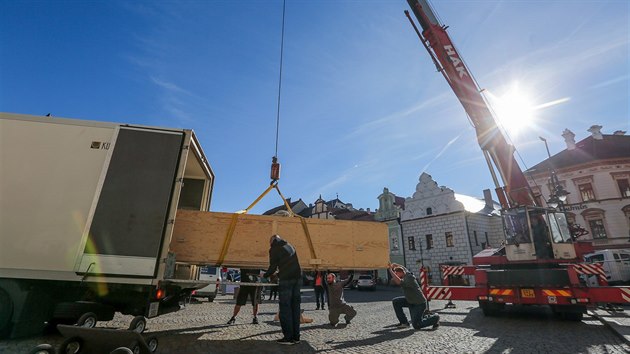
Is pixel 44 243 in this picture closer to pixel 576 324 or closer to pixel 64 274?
pixel 64 274

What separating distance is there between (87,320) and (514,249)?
34.1 feet

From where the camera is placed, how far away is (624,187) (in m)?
25.6

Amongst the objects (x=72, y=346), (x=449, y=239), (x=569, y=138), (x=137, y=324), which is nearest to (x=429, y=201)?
(x=449, y=239)

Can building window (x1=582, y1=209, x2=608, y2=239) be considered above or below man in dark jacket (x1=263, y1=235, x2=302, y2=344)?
above

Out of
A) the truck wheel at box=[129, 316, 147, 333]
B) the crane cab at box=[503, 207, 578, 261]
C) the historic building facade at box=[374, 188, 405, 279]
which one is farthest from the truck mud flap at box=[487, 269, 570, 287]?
the historic building facade at box=[374, 188, 405, 279]

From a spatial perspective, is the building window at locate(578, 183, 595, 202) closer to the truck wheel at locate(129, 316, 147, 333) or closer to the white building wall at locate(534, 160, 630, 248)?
the white building wall at locate(534, 160, 630, 248)

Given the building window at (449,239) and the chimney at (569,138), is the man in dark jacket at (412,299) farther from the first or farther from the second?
the chimney at (569,138)

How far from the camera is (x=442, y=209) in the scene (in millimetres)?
30406

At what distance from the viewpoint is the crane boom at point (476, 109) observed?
404 inches

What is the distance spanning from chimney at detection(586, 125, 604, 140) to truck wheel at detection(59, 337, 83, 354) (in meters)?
38.8

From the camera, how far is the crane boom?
1027 cm

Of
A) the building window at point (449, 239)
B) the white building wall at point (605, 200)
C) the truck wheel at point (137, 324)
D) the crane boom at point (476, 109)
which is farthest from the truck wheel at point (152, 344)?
the white building wall at point (605, 200)

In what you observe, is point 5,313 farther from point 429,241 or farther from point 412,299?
point 429,241

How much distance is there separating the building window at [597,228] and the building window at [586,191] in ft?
6.17
